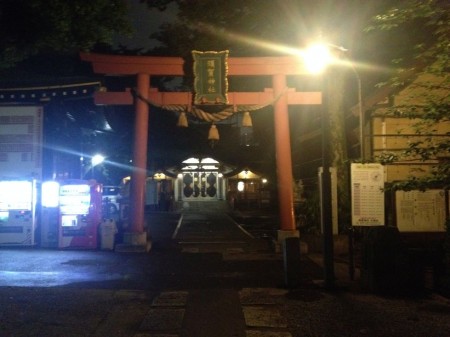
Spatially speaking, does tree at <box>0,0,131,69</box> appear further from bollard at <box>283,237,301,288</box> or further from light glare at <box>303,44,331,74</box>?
bollard at <box>283,237,301,288</box>

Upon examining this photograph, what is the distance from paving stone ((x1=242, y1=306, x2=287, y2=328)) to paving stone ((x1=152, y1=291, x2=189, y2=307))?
1.21m

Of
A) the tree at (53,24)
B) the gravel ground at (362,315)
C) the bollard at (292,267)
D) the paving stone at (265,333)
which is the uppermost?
the tree at (53,24)

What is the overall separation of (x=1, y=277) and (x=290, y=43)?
47.0 ft

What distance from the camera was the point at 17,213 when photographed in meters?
15.0

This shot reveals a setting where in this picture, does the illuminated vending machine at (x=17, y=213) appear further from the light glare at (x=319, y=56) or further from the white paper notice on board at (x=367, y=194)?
the white paper notice on board at (x=367, y=194)

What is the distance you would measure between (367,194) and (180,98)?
714cm

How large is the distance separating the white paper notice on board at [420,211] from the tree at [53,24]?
11.1m

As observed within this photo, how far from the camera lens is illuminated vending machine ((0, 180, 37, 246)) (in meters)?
15.0

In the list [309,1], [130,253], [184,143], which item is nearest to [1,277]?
[130,253]

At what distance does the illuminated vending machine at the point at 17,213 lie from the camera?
14977 mm

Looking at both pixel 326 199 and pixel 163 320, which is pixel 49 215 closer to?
pixel 163 320

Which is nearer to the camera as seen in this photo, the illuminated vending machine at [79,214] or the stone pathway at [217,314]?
the stone pathway at [217,314]

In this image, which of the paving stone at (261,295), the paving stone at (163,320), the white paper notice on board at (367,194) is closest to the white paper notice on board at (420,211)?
the white paper notice on board at (367,194)

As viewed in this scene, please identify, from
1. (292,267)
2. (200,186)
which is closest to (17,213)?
(292,267)
